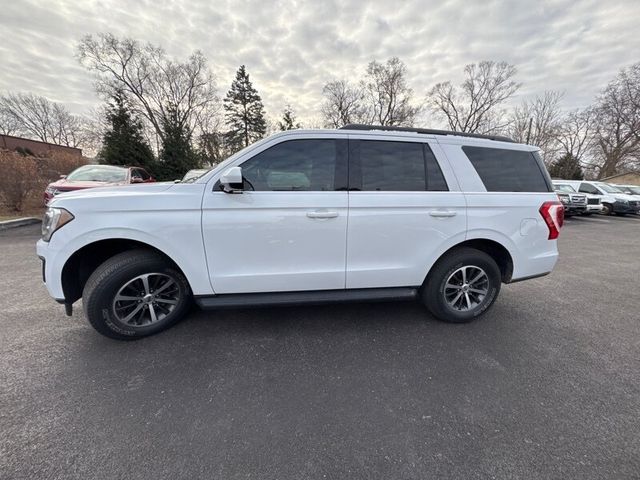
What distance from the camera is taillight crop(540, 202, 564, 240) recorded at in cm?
300

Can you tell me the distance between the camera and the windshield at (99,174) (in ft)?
23.4

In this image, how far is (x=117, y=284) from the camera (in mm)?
2459

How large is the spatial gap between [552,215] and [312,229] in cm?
274

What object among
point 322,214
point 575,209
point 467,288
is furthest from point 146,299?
point 575,209

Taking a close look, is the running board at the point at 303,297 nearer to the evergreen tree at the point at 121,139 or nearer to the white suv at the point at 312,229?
the white suv at the point at 312,229

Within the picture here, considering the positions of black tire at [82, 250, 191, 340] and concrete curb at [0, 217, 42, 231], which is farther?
concrete curb at [0, 217, 42, 231]

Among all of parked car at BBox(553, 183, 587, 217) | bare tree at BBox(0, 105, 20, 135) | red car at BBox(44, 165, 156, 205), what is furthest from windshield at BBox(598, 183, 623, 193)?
bare tree at BBox(0, 105, 20, 135)

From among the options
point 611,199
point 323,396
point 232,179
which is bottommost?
point 323,396

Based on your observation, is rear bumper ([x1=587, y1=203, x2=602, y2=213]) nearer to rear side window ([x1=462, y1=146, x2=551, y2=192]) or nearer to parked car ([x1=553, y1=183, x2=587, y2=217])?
parked car ([x1=553, y1=183, x2=587, y2=217])

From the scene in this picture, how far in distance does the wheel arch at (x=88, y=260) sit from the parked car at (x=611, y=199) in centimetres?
2007

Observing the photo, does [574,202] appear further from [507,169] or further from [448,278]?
[448,278]

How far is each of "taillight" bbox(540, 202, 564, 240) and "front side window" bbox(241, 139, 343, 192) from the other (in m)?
2.40

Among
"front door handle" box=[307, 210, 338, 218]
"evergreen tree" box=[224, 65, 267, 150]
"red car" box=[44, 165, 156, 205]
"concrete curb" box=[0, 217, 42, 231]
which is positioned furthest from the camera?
"evergreen tree" box=[224, 65, 267, 150]

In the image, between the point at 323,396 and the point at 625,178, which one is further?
the point at 625,178
